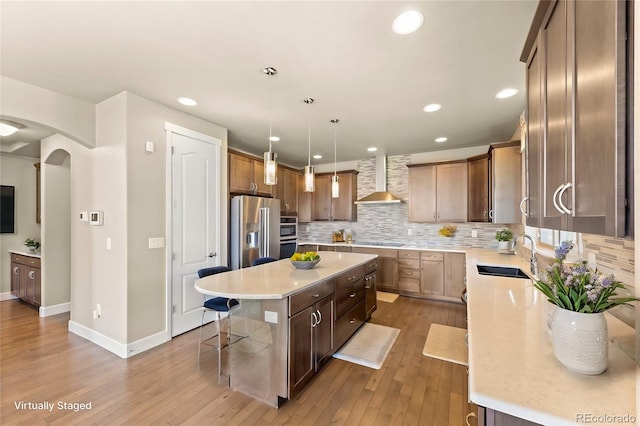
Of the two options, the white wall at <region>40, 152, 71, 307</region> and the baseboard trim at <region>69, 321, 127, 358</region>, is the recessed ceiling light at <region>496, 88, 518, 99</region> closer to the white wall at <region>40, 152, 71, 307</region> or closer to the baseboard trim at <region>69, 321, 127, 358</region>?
the baseboard trim at <region>69, 321, 127, 358</region>

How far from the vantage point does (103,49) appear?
1973 millimetres

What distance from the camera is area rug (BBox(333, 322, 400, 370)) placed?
262 cm

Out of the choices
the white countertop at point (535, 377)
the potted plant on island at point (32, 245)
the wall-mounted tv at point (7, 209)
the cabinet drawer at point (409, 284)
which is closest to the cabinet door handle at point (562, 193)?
the white countertop at point (535, 377)

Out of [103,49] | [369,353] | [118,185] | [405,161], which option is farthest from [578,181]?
[405,161]

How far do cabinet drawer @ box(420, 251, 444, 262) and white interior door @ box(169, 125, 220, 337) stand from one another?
10.9 feet

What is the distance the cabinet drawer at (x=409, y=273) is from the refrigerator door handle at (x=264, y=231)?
2.37 m

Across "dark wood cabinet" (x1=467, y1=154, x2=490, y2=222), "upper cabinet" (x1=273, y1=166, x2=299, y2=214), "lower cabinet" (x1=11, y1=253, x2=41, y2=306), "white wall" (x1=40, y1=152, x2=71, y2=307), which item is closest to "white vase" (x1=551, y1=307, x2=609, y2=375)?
"dark wood cabinet" (x1=467, y1=154, x2=490, y2=222)

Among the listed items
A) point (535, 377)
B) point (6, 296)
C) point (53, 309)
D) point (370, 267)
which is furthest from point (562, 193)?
point (6, 296)

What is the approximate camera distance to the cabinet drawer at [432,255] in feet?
14.6

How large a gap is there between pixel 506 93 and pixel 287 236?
3.94m

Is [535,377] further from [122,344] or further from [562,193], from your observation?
[122,344]

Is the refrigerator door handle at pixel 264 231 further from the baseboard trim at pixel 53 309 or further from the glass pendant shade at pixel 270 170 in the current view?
the baseboard trim at pixel 53 309

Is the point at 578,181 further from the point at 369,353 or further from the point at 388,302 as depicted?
the point at 388,302

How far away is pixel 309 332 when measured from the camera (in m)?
2.18
